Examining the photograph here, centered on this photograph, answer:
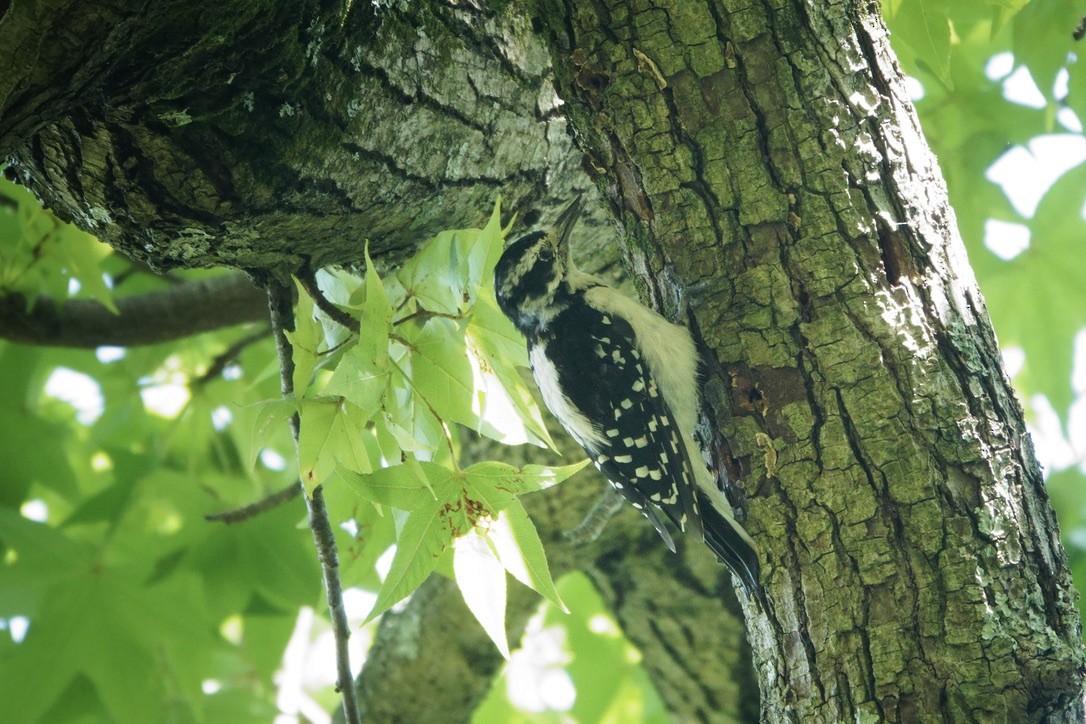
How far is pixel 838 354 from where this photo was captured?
65.5 inches

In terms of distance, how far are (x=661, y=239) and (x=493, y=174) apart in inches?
19.0

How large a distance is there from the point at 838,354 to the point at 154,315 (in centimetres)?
245

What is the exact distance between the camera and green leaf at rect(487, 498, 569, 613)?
5.42 ft

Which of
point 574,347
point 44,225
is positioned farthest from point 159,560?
point 574,347

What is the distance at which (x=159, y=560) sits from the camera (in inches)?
115

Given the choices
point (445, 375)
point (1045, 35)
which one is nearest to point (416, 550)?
point (445, 375)

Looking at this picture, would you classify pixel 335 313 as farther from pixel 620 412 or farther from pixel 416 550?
pixel 620 412

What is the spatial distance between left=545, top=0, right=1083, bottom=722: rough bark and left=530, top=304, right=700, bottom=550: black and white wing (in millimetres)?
785

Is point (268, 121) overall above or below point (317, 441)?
above

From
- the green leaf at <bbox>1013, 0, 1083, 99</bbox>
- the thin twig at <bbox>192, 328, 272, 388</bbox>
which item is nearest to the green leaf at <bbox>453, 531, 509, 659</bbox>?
the green leaf at <bbox>1013, 0, 1083, 99</bbox>

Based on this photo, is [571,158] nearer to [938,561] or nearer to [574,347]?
[574,347]

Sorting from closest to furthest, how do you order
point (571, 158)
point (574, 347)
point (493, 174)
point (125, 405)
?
point (493, 174) < point (571, 158) < point (574, 347) < point (125, 405)

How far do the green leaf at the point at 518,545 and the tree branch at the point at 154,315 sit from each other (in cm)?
186

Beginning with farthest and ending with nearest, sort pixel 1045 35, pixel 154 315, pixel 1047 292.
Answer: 1. pixel 154 315
2. pixel 1047 292
3. pixel 1045 35
